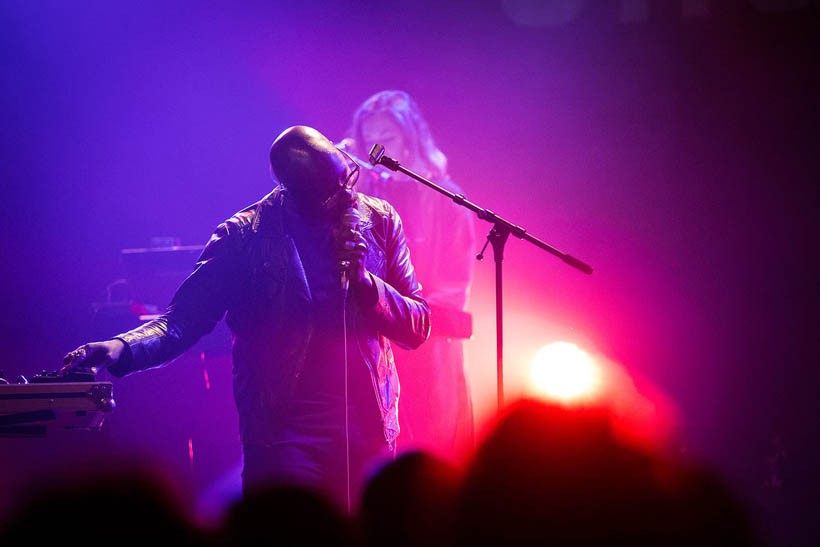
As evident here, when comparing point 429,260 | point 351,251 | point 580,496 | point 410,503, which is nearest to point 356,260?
point 351,251

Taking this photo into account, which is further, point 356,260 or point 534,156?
point 534,156

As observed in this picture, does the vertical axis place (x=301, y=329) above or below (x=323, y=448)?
above

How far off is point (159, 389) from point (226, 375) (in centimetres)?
39

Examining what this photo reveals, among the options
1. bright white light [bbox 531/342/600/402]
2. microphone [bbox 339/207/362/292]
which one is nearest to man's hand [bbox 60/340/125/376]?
microphone [bbox 339/207/362/292]

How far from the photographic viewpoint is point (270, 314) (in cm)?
287

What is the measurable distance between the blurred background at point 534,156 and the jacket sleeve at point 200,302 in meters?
2.56

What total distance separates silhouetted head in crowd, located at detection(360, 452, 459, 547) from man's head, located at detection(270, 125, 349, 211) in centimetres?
176

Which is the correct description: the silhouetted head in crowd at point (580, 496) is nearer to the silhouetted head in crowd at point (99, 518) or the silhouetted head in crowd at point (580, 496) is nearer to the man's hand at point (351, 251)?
the silhouetted head in crowd at point (99, 518)

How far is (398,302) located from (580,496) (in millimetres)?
1778

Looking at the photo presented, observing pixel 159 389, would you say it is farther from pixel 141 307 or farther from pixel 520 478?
pixel 520 478

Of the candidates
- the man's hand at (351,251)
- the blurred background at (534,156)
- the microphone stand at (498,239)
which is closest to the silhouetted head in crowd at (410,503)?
the man's hand at (351,251)

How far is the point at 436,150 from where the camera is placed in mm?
5320

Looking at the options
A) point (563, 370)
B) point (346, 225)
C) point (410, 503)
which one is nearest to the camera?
point (410, 503)

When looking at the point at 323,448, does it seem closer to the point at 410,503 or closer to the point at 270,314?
the point at 270,314
